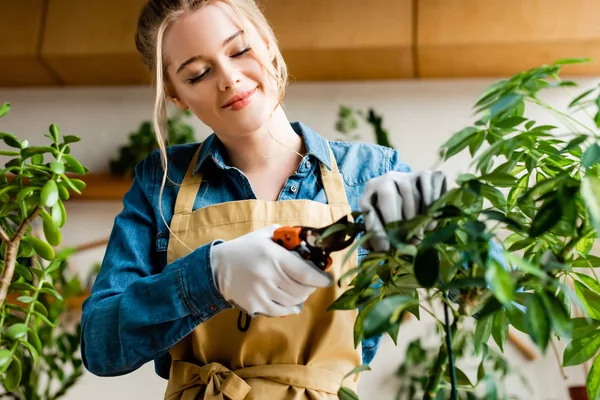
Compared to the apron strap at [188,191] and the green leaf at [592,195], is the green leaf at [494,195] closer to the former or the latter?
the green leaf at [592,195]

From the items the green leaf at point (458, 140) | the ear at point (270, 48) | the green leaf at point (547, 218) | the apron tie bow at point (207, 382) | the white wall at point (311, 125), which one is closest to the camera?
the green leaf at point (547, 218)

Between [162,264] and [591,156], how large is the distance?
0.78 m

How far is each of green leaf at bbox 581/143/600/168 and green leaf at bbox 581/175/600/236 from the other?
16mm

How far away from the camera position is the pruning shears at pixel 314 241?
39.0 inches

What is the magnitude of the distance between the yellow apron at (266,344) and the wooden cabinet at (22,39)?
2083 millimetres

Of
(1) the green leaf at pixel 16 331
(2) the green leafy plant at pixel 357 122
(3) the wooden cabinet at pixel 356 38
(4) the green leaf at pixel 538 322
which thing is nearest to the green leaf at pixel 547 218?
(4) the green leaf at pixel 538 322

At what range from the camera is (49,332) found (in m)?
1.81

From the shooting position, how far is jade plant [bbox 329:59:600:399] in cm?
77

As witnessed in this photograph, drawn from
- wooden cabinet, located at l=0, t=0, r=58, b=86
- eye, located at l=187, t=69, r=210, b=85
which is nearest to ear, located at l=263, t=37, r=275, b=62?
eye, located at l=187, t=69, r=210, b=85

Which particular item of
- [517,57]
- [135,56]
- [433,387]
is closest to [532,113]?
[517,57]

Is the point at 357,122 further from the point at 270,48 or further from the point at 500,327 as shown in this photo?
the point at 500,327

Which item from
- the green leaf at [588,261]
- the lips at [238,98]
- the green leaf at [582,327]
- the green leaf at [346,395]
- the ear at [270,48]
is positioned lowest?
the green leaf at [346,395]

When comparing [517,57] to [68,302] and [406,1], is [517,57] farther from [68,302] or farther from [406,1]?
[68,302]

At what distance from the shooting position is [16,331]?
1.37 meters
